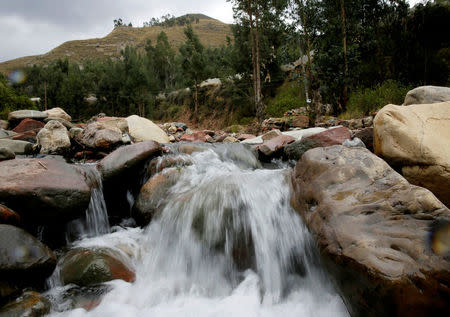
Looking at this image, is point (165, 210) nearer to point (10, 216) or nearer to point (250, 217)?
point (250, 217)

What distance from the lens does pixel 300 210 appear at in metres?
2.76

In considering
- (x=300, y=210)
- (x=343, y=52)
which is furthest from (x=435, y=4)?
(x=300, y=210)

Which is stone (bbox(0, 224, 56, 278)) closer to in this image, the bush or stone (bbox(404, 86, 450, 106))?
stone (bbox(404, 86, 450, 106))

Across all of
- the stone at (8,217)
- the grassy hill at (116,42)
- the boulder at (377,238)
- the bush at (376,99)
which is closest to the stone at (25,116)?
the stone at (8,217)

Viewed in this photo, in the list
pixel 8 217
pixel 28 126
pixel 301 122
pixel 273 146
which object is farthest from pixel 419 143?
pixel 28 126

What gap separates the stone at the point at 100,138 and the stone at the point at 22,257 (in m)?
3.85

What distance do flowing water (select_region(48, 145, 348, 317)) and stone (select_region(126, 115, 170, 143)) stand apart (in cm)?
489

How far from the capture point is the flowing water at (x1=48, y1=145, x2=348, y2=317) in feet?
7.63

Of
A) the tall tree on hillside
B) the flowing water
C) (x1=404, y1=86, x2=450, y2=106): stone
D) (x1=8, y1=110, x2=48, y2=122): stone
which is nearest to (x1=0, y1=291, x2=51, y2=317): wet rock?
the flowing water

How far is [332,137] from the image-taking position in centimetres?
530

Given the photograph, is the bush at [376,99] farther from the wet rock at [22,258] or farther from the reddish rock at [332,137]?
the wet rock at [22,258]

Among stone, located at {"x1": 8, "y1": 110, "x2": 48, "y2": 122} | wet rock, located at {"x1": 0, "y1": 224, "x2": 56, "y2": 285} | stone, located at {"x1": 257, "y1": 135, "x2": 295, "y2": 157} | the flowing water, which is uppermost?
stone, located at {"x1": 8, "y1": 110, "x2": 48, "y2": 122}

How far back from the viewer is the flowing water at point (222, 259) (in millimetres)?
2326

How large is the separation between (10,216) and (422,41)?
16.1 metres
